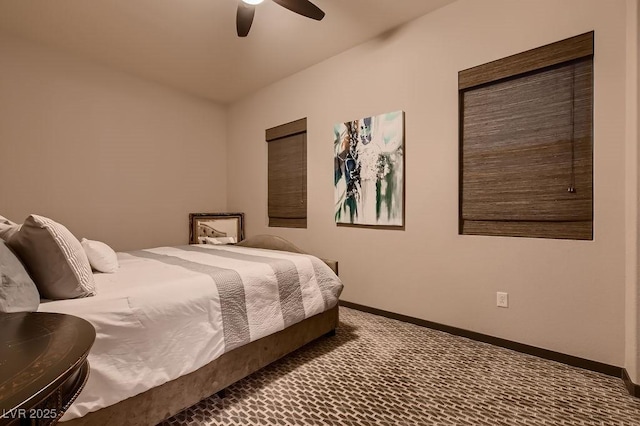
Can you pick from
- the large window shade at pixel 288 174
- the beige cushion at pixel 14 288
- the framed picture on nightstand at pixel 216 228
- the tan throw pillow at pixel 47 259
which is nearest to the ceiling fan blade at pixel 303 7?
the large window shade at pixel 288 174

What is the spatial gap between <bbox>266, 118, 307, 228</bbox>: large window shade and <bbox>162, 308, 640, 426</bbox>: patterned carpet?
194 centimetres

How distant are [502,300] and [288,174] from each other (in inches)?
108

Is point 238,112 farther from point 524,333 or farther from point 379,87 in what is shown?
point 524,333

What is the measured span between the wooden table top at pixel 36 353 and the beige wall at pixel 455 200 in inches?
101

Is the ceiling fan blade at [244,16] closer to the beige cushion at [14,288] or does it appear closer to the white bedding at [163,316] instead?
the white bedding at [163,316]

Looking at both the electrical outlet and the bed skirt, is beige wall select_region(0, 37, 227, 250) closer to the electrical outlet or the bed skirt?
the bed skirt

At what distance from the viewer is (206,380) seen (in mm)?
1680

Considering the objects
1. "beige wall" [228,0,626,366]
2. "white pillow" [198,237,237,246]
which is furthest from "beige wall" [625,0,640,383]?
"white pillow" [198,237,237,246]

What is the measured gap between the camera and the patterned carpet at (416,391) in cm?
161

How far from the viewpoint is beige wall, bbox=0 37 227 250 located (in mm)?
3162

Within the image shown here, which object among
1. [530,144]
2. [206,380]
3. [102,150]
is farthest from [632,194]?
[102,150]

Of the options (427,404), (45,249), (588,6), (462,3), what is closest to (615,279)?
(427,404)

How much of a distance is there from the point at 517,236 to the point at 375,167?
4.55 ft

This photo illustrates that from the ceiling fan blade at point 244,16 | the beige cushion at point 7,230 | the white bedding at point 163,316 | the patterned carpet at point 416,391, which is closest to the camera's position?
the white bedding at point 163,316
